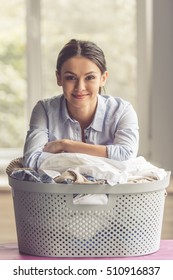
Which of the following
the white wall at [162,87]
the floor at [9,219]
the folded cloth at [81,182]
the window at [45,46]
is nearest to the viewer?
the folded cloth at [81,182]

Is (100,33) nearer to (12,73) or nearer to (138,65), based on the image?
(138,65)

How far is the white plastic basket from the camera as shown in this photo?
0.94 meters

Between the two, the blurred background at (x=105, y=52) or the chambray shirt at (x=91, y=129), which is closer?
the chambray shirt at (x=91, y=129)

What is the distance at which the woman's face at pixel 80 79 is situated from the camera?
0.97 m

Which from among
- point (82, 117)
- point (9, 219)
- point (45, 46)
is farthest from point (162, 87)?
point (82, 117)

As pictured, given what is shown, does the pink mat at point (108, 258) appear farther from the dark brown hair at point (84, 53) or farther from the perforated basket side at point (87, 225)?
the dark brown hair at point (84, 53)

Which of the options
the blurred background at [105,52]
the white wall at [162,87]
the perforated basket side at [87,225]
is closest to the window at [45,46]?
the blurred background at [105,52]

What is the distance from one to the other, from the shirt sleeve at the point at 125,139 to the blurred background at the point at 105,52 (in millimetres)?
1588

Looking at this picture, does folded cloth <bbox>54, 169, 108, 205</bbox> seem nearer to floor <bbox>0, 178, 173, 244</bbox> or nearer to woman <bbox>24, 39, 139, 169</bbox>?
woman <bbox>24, 39, 139, 169</bbox>

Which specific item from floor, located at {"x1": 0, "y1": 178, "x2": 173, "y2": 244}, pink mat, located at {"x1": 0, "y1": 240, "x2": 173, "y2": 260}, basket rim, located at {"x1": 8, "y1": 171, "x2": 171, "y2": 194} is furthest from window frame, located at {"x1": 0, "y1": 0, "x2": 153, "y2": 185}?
basket rim, located at {"x1": 8, "y1": 171, "x2": 171, "y2": 194}

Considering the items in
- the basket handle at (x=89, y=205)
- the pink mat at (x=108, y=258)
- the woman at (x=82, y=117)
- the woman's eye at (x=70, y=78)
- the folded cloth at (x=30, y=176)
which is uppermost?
the woman's eye at (x=70, y=78)

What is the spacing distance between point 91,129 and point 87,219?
0.15 meters

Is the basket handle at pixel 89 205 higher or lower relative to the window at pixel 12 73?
lower
